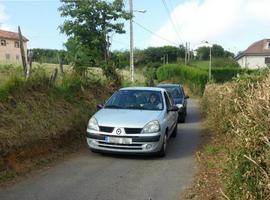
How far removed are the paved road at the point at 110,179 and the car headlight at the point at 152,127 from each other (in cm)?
71

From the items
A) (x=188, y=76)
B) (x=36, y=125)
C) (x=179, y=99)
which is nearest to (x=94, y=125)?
(x=36, y=125)

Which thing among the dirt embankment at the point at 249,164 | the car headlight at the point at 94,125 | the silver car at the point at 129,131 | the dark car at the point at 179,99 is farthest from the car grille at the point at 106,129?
the dark car at the point at 179,99

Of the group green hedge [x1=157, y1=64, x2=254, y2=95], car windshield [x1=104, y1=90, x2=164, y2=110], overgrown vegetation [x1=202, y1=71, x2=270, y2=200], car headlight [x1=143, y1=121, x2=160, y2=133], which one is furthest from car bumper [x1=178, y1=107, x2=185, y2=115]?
overgrown vegetation [x1=202, y1=71, x2=270, y2=200]

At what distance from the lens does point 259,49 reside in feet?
231

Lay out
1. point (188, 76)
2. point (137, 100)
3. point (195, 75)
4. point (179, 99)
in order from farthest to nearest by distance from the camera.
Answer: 1. point (188, 76)
2. point (195, 75)
3. point (179, 99)
4. point (137, 100)

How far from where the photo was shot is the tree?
17.8 m

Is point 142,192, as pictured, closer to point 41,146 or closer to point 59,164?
point 59,164

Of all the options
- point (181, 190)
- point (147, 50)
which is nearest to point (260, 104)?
point (181, 190)

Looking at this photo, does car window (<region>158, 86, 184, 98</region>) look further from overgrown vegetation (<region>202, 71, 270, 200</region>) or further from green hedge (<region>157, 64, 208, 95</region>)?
green hedge (<region>157, 64, 208, 95</region>)

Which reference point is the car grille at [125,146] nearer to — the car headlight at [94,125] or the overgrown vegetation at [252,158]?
the car headlight at [94,125]

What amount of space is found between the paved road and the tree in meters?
8.83

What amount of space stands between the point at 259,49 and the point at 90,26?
57595 millimetres

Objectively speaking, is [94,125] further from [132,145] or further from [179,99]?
[179,99]

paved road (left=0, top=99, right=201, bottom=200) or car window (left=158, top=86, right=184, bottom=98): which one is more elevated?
car window (left=158, top=86, right=184, bottom=98)
